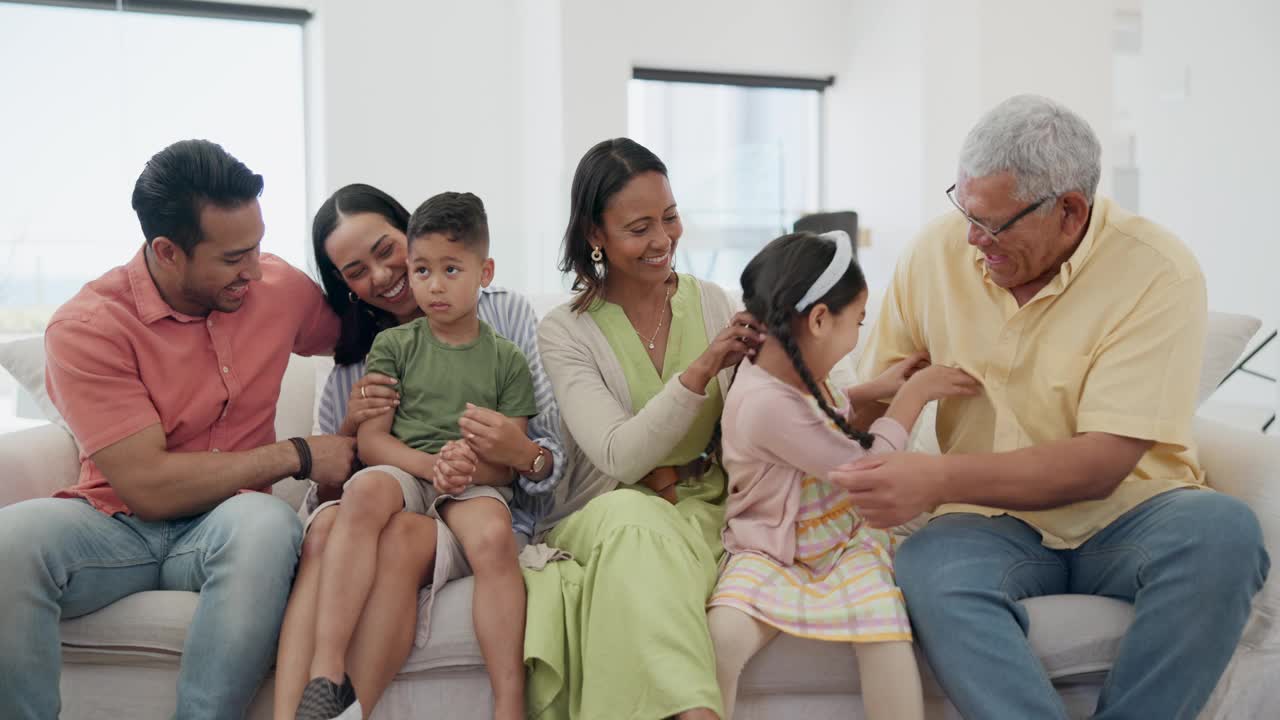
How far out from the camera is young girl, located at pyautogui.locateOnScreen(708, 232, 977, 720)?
1676 mm

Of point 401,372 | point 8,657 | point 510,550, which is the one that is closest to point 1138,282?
point 510,550

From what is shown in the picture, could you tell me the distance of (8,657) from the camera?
1603mm

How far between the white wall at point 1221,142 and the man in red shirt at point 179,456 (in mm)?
4674

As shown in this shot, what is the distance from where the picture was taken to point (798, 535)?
1.85 meters

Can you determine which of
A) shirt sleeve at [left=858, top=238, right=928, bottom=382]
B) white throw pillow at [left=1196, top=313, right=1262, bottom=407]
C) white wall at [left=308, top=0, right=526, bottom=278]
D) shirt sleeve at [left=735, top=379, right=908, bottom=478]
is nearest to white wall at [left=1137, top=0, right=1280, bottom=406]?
white throw pillow at [left=1196, top=313, right=1262, bottom=407]

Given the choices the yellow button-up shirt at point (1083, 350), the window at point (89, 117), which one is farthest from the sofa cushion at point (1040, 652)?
the window at point (89, 117)

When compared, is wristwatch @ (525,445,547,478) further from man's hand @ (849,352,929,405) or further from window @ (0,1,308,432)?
window @ (0,1,308,432)

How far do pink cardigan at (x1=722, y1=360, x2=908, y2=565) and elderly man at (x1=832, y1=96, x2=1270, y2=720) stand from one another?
0.25ft

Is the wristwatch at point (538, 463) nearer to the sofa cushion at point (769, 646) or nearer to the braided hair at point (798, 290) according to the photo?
the sofa cushion at point (769, 646)

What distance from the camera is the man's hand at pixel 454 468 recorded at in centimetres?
185

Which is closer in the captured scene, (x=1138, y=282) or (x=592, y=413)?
(x=1138, y=282)

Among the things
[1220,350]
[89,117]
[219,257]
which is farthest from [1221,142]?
[89,117]

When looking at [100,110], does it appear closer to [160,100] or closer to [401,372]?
[160,100]

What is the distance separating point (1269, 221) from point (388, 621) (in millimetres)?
4784
